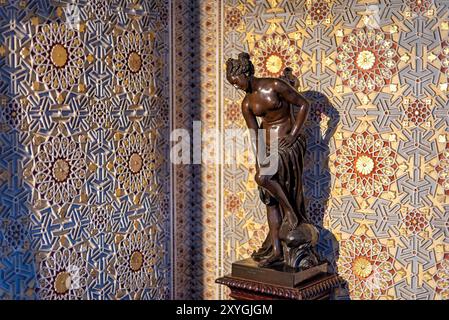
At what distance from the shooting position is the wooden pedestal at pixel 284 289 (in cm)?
343

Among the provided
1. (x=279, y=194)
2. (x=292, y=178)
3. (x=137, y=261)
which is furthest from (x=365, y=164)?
(x=137, y=261)

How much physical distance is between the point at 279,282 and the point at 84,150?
1367 mm

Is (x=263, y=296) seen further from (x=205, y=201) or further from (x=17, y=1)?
(x=17, y=1)

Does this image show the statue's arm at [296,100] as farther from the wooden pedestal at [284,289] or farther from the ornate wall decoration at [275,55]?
the wooden pedestal at [284,289]

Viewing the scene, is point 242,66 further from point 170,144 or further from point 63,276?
point 63,276

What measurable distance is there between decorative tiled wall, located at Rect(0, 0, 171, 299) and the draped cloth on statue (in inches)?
36.6

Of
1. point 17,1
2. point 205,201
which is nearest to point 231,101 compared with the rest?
point 205,201

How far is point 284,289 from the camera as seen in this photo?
3.45m

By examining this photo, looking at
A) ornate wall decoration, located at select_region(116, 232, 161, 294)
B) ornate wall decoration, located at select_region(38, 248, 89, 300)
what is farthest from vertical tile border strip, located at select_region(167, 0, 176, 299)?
ornate wall decoration, located at select_region(38, 248, 89, 300)

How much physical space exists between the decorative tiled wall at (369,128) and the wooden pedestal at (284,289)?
241 millimetres

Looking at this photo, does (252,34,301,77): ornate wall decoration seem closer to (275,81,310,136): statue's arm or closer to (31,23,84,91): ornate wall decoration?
(275,81,310,136): statue's arm

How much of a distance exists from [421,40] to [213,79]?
145cm

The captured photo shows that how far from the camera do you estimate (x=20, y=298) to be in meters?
3.23

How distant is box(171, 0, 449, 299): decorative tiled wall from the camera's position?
11.5 ft
